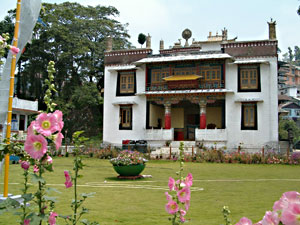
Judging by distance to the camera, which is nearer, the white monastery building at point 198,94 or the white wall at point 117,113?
the white monastery building at point 198,94

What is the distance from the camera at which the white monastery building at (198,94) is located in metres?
28.2

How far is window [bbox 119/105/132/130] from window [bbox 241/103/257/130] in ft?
33.2

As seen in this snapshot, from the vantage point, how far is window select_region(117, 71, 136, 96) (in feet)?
105

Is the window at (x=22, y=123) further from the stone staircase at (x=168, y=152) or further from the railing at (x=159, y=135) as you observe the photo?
the stone staircase at (x=168, y=152)

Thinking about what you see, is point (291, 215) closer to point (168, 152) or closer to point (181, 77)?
point (168, 152)

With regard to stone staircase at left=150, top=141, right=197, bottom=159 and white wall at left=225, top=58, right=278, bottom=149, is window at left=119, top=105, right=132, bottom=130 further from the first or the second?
white wall at left=225, top=58, right=278, bottom=149

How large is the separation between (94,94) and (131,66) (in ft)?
22.5

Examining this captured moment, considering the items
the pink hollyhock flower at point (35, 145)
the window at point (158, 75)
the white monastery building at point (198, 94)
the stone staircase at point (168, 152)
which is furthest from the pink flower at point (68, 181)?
the window at point (158, 75)

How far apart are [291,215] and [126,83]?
102 ft

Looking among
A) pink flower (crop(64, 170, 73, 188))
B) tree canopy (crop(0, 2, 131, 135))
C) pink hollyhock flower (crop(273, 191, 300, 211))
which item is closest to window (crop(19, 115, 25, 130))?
tree canopy (crop(0, 2, 131, 135))

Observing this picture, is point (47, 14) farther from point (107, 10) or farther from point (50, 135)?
point (50, 135)

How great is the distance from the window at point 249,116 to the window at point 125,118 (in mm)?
10134

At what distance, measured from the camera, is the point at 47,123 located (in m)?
2.44

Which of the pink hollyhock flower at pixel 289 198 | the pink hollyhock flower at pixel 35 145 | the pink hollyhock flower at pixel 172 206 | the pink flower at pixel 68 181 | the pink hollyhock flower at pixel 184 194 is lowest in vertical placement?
the pink hollyhock flower at pixel 172 206
